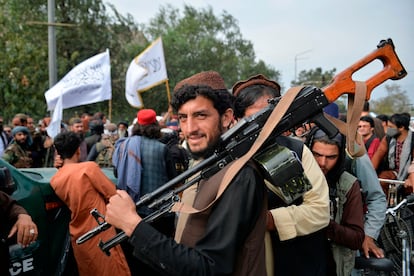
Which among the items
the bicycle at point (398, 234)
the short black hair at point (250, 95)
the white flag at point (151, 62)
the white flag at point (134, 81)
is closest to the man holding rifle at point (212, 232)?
the short black hair at point (250, 95)

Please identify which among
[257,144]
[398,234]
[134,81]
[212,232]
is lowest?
[398,234]

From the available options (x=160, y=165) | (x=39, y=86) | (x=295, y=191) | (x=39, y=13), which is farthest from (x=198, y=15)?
(x=295, y=191)

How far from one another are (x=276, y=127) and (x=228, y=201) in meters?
0.36

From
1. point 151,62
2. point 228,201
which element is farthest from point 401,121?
point 151,62

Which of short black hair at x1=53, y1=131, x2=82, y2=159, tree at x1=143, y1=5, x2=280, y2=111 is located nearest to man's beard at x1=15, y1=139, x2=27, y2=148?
short black hair at x1=53, y1=131, x2=82, y2=159

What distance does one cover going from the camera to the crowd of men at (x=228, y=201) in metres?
1.44

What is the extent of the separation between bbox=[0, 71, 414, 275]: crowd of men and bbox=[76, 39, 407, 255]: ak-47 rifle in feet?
0.21

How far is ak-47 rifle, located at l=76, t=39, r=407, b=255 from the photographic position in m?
1.60

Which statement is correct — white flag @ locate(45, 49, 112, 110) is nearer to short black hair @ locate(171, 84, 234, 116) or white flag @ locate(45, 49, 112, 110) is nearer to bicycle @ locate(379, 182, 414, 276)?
bicycle @ locate(379, 182, 414, 276)

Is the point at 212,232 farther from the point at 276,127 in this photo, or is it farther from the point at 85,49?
the point at 85,49

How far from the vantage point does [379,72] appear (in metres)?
1.81

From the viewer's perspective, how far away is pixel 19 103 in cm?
1438

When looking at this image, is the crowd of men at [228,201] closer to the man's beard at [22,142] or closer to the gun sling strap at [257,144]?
the gun sling strap at [257,144]

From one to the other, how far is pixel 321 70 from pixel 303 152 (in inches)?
2581
